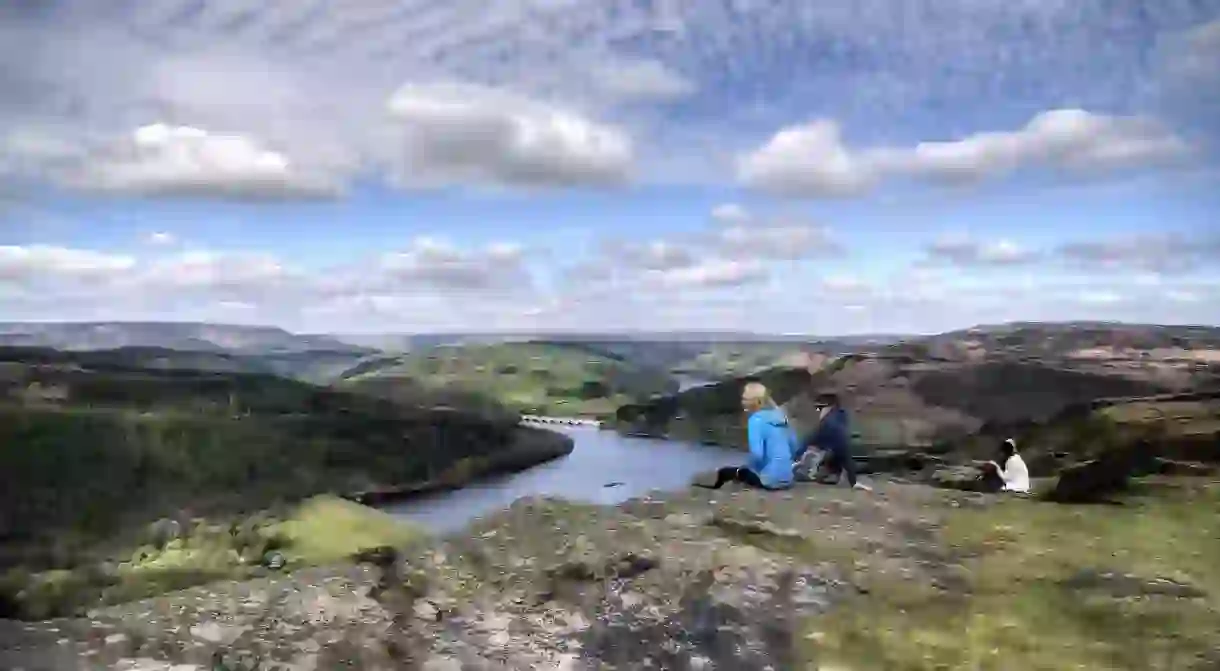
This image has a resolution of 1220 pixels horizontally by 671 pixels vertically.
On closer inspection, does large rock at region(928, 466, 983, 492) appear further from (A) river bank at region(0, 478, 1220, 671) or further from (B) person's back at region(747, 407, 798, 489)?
(A) river bank at region(0, 478, 1220, 671)

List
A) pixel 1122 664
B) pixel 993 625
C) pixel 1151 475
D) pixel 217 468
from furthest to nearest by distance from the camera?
pixel 217 468 → pixel 1151 475 → pixel 993 625 → pixel 1122 664

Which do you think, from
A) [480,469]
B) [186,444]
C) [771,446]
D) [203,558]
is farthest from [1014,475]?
[186,444]

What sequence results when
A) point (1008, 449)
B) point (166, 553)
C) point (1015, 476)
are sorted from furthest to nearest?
point (166, 553) → point (1008, 449) → point (1015, 476)

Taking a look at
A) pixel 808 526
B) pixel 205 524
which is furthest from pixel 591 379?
pixel 808 526

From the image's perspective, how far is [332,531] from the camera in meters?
8.81

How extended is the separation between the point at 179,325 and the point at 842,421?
1071 centimetres

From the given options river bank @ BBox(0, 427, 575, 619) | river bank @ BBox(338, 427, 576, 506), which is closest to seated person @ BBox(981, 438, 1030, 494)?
river bank @ BBox(0, 427, 575, 619)

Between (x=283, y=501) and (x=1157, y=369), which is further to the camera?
(x=1157, y=369)

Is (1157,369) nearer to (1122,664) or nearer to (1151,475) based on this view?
(1151,475)

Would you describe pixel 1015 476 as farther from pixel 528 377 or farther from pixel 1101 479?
pixel 528 377

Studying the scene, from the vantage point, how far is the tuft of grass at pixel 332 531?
25.8 feet

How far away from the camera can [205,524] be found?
8.88 m

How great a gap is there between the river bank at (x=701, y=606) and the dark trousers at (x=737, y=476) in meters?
0.84

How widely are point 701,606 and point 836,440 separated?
7.32 ft
